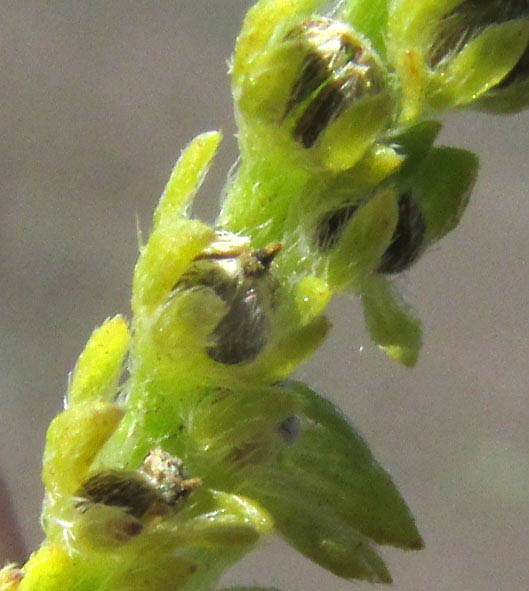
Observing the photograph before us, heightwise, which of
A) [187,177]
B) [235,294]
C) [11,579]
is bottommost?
[11,579]

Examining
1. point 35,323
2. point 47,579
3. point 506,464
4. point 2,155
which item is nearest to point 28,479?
point 35,323

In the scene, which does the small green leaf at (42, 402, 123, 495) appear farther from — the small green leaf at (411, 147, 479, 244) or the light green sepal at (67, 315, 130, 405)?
the small green leaf at (411, 147, 479, 244)

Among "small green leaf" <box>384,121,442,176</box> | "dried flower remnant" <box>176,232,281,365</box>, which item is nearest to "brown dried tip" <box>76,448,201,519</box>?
"dried flower remnant" <box>176,232,281,365</box>

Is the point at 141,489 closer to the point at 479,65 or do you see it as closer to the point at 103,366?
→ the point at 103,366

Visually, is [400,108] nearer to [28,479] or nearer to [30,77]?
[28,479]

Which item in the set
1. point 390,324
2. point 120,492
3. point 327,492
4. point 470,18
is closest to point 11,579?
point 120,492
